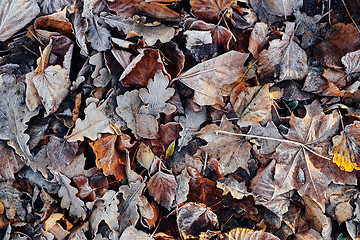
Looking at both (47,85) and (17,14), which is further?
(17,14)

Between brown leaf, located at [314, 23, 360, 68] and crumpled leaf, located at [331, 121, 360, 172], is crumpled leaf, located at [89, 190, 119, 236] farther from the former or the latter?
brown leaf, located at [314, 23, 360, 68]

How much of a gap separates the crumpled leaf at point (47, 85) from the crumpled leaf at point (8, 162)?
373mm

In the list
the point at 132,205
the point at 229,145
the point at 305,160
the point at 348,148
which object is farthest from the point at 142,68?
the point at 348,148

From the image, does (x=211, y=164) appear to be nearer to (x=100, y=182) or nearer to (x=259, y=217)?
(x=259, y=217)

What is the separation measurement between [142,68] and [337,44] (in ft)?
4.88

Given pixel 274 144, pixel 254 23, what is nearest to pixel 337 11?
pixel 254 23

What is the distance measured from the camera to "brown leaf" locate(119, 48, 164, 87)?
2.09 metres

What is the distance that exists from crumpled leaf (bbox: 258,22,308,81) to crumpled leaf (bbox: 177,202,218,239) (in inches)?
44.0

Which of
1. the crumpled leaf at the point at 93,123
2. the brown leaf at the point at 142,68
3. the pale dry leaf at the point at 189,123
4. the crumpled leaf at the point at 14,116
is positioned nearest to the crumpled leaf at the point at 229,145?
the pale dry leaf at the point at 189,123

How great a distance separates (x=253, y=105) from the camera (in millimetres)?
2191

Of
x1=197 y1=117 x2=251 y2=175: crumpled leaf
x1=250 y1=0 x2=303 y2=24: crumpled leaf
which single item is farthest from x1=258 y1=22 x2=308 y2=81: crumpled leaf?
x1=197 y1=117 x2=251 y2=175: crumpled leaf

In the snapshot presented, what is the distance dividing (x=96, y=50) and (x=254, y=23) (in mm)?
1233

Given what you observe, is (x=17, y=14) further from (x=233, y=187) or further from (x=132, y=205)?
(x=233, y=187)

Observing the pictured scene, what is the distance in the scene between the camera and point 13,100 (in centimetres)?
221
